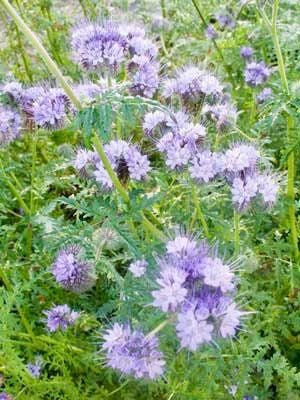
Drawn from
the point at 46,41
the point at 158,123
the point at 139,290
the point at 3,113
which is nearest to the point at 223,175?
the point at 158,123

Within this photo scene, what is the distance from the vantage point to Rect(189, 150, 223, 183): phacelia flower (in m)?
2.05

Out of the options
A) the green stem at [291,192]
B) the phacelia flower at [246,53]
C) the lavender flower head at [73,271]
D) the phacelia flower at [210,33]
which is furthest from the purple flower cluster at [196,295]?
the phacelia flower at [210,33]

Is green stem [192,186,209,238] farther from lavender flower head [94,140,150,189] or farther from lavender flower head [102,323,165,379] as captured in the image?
lavender flower head [102,323,165,379]

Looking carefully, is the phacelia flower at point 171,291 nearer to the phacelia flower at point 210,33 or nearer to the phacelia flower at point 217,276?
the phacelia flower at point 217,276

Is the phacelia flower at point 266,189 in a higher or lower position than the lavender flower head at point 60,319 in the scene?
higher

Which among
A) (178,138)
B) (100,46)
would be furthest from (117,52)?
(178,138)

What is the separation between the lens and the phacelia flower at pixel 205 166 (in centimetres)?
205

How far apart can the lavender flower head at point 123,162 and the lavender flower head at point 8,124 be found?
1.68ft

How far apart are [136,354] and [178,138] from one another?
25.9 inches

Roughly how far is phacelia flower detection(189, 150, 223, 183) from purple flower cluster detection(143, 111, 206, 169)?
0.07 feet

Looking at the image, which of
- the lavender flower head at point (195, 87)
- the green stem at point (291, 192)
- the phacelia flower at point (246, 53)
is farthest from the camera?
the phacelia flower at point (246, 53)

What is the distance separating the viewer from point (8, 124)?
247 centimetres

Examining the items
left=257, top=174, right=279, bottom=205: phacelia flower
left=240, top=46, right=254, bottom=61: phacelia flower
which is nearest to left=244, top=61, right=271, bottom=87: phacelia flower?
left=240, top=46, right=254, bottom=61: phacelia flower

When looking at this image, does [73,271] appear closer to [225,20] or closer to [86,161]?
[86,161]
